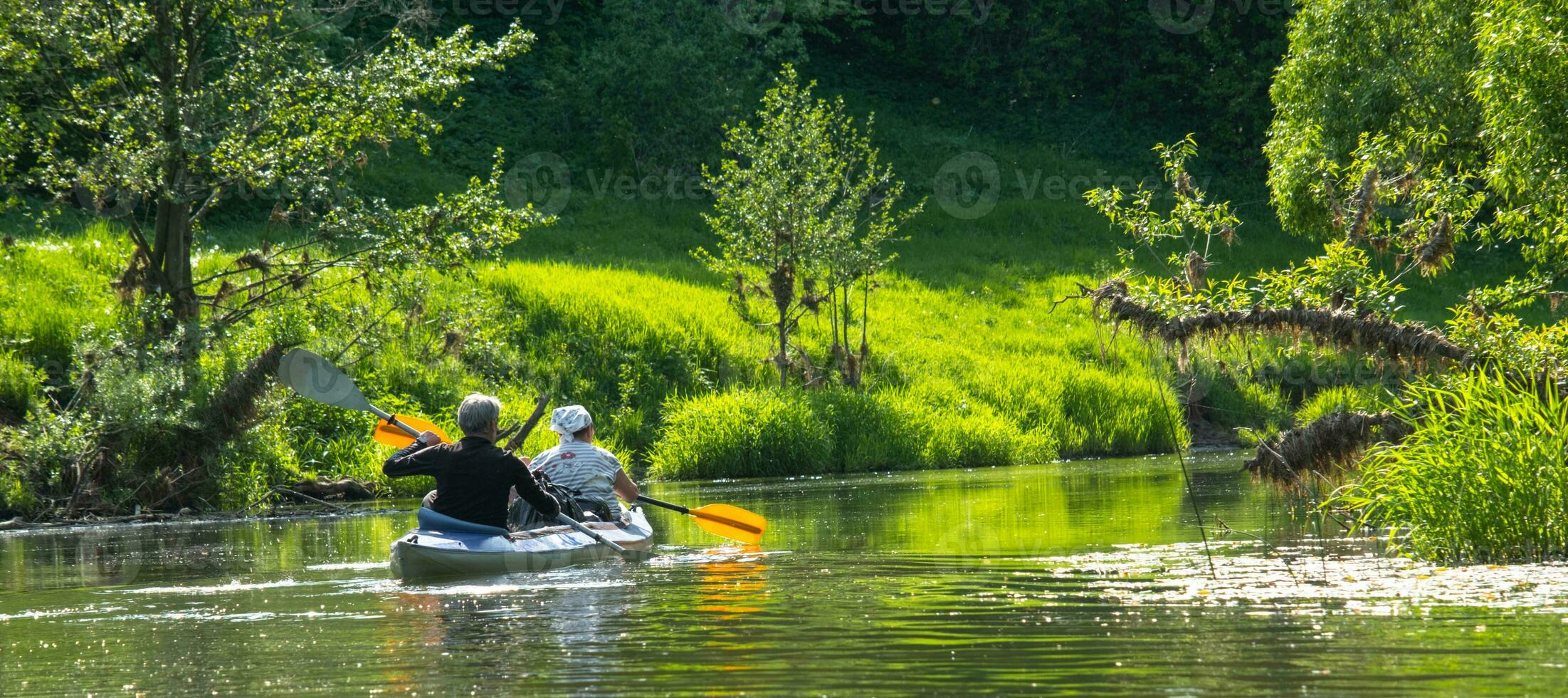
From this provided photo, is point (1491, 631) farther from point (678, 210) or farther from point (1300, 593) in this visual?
point (678, 210)

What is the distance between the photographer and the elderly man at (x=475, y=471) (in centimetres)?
1077

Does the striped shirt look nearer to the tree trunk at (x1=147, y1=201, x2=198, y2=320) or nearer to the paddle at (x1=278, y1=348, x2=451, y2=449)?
the paddle at (x1=278, y1=348, x2=451, y2=449)

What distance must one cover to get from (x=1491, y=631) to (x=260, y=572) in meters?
8.20

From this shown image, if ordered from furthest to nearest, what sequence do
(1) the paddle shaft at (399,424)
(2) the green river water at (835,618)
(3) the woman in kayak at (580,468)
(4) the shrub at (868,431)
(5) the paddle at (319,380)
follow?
(4) the shrub at (868,431)
(5) the paddle at (319,380)
(1) the paddle shaft at (399,424)
(3) the woman in kayak at (580,468)
(2) the green river water at (835,618)

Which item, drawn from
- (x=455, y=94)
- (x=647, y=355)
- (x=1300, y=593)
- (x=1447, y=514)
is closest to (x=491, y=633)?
(x=1300, y=593)

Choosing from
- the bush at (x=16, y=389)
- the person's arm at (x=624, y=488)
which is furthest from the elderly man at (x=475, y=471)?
the bush at (x=16, y=389)

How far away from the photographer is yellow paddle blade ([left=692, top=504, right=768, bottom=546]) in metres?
12.9

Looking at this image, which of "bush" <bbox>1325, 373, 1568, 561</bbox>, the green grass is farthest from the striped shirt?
"bush" <bbox>1325, 373, 1568, 561</bbox>

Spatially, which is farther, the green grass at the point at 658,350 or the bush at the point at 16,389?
the green grass at the point at 658,350

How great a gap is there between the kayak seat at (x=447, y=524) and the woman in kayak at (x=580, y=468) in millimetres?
1717

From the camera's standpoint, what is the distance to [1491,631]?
22.4 feet

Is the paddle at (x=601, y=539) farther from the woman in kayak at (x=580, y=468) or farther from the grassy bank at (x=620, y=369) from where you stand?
the grassy bank at (x=620, y=369)

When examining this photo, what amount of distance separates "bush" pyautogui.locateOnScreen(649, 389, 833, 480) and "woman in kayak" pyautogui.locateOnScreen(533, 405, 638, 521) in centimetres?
900

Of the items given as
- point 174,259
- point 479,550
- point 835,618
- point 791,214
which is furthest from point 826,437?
point 835,618
